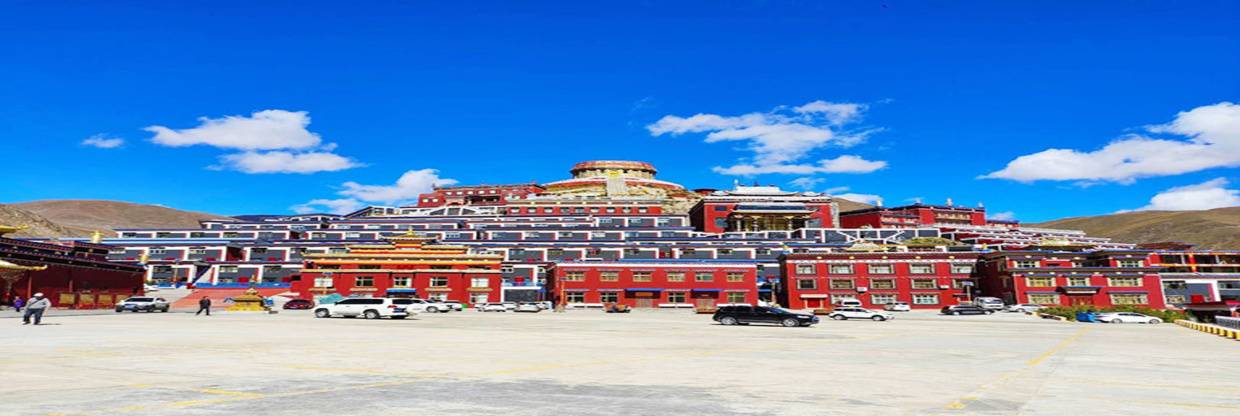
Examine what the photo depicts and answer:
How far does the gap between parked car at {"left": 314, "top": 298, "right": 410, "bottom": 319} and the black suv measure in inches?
791

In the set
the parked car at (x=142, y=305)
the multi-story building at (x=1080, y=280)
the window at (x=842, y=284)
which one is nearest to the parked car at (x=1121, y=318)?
the multi-story building at (x=1080, y=280)

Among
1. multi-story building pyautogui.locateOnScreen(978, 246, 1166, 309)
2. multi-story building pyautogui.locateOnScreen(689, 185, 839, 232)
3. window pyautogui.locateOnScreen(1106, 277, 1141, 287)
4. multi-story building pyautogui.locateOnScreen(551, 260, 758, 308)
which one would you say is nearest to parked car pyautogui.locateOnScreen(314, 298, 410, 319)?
multi-story building pyautogui.locateOnScreen(551, 260, 758, 308)

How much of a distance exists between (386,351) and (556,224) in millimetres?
97944

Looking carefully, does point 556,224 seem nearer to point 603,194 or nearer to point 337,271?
point 603,194

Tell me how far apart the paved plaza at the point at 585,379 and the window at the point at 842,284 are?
59.6 meters

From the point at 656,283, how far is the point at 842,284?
22.4m

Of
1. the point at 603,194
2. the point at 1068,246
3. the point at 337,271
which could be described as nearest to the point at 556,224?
the point at 603,194

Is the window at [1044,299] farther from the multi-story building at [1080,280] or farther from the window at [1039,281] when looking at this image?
the window at [1039,281]

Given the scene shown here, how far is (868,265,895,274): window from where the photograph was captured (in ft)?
264

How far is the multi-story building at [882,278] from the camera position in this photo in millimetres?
79375

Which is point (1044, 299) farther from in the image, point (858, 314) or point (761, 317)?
point (761, 317)

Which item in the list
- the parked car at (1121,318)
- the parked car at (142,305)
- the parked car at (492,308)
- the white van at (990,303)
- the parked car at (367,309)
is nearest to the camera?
the parked car at (367,309)

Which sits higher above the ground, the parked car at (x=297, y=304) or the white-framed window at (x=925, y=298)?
the parked car at (x=297, y=304)

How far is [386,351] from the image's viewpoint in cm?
1811
